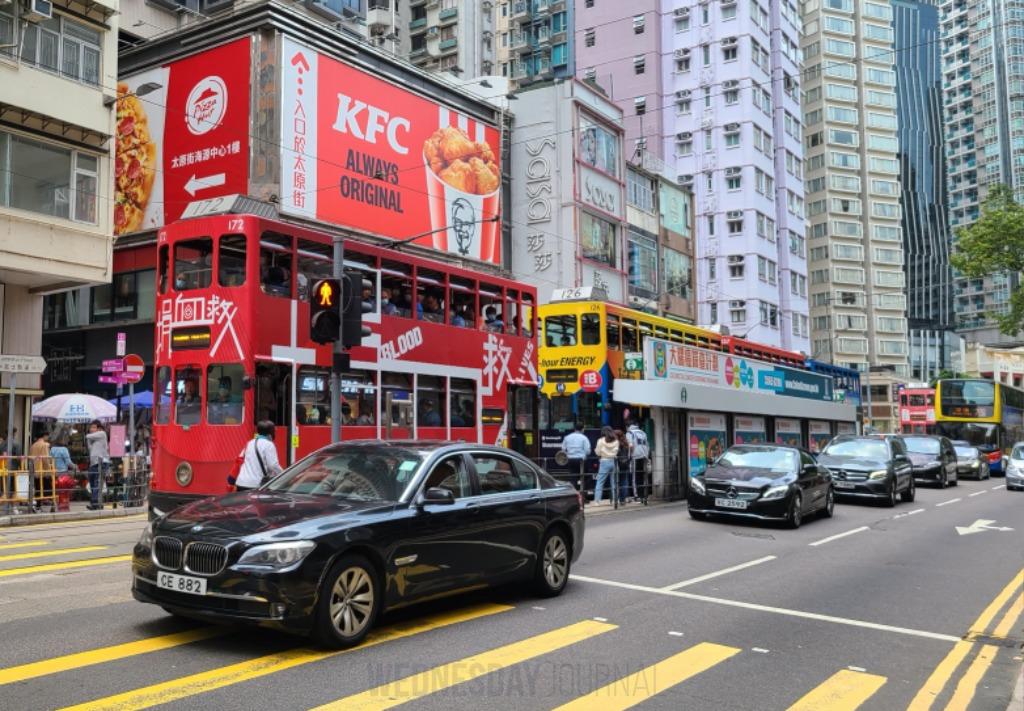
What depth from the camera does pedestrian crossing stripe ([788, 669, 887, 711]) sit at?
5367 mm

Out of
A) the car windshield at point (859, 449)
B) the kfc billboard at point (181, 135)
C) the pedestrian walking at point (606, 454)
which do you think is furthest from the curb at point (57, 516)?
the car windshield at point (859, 449)

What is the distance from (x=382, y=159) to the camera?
3106cm

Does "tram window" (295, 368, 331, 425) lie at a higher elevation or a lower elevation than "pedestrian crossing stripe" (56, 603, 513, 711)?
higher

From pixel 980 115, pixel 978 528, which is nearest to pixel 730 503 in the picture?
pixel 978 528

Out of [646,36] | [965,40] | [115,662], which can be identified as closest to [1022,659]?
[115,662]

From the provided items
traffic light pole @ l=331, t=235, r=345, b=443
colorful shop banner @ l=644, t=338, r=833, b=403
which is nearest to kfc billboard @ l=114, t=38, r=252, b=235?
colorful shop banner @ l=644, t=338, r=833, b=403

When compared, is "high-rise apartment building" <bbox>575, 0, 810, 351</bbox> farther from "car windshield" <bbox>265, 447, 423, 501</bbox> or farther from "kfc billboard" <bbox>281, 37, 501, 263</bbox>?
"car windshield" <bbox>265, 447, 423, 501</bbox>

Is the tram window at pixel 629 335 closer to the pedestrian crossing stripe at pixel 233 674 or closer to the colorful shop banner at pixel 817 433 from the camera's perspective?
the colorful shop banner at pixel 817 433

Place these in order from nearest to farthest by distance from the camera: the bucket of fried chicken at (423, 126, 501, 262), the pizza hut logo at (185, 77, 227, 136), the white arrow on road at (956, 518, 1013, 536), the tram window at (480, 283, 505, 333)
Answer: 1. the white arrow on road at (956, 518, 1013, 536)
2. the tram window at (480, 283, 505, 333)
3. the pizza hut logo at (185, 77, 227, 136)
4. the bucket of fried chicken at (423, 126, 501, 262)

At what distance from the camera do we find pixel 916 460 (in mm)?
26641

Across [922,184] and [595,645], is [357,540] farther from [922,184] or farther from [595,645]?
[922,184]

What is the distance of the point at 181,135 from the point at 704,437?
19.8m

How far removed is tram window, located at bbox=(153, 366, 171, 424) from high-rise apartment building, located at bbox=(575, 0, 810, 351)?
5044 cm

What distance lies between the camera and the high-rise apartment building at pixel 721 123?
60.9 m
